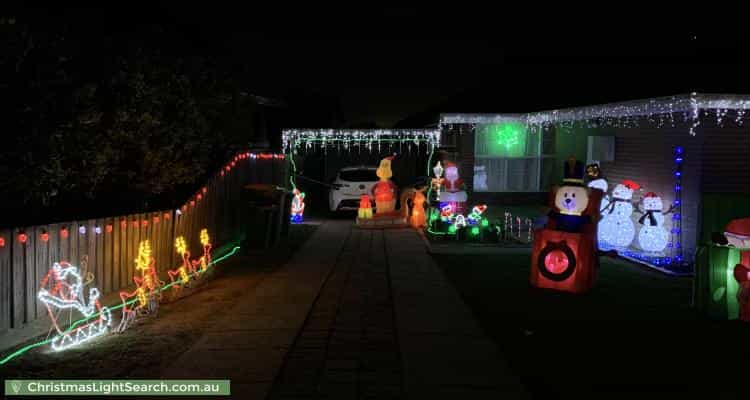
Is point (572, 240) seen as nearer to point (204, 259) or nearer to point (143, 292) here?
point (204, 259)

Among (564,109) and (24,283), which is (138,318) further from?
(564,109)

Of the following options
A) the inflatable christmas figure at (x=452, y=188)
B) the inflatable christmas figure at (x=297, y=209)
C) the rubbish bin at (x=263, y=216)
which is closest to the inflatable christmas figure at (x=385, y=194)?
the inflatable christmas figure at (x=452, y=188)

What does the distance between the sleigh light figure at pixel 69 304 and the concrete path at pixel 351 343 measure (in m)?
1.16

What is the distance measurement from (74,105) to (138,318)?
2.30 m

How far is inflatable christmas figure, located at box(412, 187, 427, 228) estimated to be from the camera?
51.9 feet

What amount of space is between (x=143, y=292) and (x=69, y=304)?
96 cm

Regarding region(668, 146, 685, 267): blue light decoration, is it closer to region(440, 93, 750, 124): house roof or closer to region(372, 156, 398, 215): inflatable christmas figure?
region(440, 93, 750, 124): house roof

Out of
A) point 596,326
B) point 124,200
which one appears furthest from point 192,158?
point 596,326

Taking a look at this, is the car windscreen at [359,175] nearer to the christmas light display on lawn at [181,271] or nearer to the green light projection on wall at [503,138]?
the green light projection on wall at [503,138]

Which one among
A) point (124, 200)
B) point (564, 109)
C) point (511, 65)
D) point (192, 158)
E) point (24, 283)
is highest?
point (511, 65)

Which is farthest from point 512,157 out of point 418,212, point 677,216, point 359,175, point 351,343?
point 351,343

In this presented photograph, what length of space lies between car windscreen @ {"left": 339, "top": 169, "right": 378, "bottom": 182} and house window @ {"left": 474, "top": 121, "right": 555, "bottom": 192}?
3220mm

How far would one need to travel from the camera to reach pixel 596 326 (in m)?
7.08

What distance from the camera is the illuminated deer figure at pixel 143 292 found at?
6.92m
